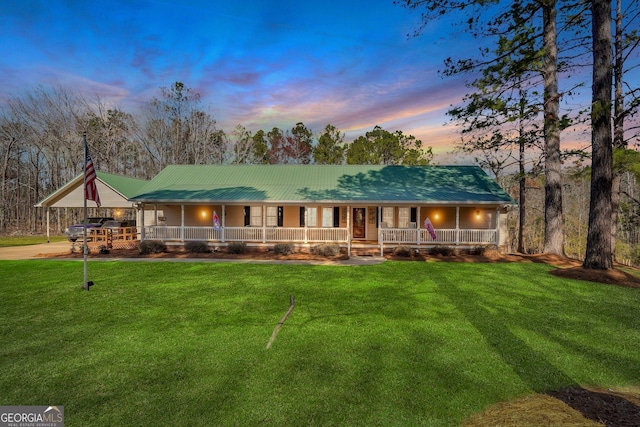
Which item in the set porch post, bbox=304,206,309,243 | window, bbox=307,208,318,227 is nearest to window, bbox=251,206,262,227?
porch post, bbox=304,206,309,243

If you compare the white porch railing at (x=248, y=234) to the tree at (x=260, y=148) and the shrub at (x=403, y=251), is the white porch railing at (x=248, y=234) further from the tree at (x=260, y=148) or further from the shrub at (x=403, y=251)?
the tree at (x=260, y=148)

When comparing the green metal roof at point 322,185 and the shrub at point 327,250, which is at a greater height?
the green metal roof at point 322,185

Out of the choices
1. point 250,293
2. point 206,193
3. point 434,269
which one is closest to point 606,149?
point 434,269

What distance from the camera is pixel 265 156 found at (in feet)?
151

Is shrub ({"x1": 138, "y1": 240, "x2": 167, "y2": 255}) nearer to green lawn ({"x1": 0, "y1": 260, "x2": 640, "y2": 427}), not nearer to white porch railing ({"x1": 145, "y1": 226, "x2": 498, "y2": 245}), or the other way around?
white porch railing ({"x1": 145, "y1": 226, "x2": 498, "y2": 245})

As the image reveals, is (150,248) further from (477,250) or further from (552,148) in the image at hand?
(552,148)

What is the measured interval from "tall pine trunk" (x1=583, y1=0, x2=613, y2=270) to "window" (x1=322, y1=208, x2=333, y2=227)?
1197 cm

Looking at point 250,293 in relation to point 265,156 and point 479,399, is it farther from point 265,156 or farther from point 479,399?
point 265,156

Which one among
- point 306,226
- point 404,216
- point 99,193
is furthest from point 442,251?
point 99,193

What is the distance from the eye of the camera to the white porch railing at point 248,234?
17.3 m

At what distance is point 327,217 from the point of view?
1894 cm

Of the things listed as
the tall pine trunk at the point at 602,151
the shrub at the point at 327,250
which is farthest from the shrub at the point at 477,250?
the shrub at the point at 327,250

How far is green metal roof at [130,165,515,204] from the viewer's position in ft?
55.7

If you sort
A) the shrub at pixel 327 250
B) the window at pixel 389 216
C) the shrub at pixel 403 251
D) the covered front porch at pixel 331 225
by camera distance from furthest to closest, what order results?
1. the window at pixel 389 216
2. the covered front porch at pixel 331 225
3. the shrub at pixel 403 251
4. the shrub at pixel 327 250
